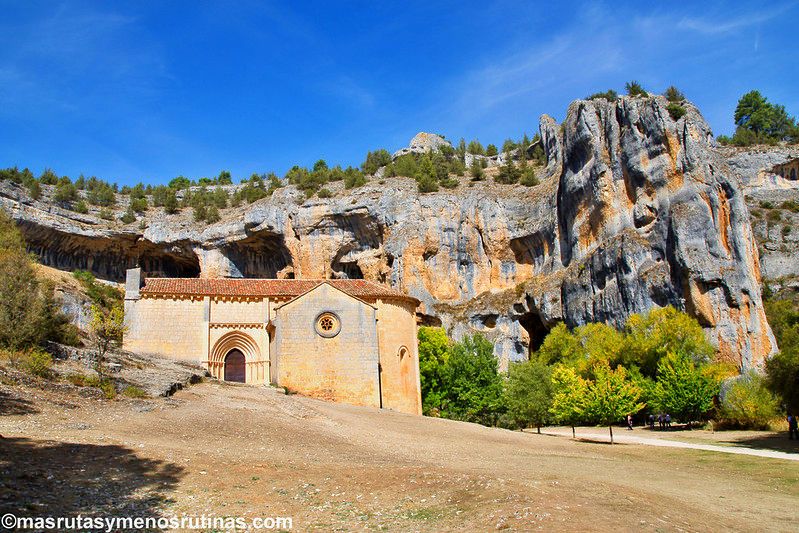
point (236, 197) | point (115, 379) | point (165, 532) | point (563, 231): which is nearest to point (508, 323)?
point (563, 231)

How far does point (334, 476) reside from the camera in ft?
40.2

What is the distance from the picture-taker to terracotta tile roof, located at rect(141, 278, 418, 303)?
35166 millimetres

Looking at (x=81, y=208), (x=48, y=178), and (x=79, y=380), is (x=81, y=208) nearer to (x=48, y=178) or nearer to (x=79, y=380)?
(x=48, y=178)

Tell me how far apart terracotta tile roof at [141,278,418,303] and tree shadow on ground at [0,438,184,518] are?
75.8 feet

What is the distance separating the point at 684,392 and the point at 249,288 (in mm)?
27402

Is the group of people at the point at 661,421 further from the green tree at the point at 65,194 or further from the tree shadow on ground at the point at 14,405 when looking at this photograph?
the green tree at the point at 65,194

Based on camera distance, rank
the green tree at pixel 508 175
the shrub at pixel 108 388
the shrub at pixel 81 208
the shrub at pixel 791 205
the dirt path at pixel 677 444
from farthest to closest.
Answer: the green tree at pixel 508 175 → the shrub at pixel 791 205 → the shrub at pixel 81 208 → the dirt path at pixel 677 444 → the shrub at pixel 108 388

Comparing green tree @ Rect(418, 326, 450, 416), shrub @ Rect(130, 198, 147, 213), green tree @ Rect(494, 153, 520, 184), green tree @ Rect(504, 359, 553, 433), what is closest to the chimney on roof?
green tree @ Rect(418, 326, 450, 416)

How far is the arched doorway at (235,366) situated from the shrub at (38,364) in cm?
1587

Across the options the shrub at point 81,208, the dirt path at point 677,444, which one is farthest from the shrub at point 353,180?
the dirt path at point 677,444

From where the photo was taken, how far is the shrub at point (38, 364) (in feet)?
59.8

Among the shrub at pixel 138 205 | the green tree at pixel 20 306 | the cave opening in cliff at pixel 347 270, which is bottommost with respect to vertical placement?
the green tree at pixel 20 306

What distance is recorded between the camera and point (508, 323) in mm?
53875

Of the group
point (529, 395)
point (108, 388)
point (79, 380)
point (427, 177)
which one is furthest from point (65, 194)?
point (529, 395)
